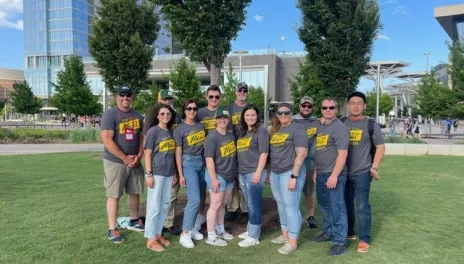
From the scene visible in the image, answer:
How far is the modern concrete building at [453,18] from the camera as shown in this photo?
7106 cm

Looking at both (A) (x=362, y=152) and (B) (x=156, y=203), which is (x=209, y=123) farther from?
(A) (x=362, y=152)

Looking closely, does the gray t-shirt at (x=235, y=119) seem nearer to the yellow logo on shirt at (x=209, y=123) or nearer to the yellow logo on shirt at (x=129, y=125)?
the yellow logo on shirt at (x=209, y=123)

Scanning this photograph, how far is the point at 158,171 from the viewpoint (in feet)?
15.1

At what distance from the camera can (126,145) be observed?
15.9 ft

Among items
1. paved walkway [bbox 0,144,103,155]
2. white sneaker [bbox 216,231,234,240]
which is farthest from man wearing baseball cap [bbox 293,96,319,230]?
paved walkway [bbox 0,144,103,155]

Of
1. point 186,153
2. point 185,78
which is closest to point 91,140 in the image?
point 185,78

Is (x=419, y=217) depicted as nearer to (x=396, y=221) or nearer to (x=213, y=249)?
(x=396, y=221)

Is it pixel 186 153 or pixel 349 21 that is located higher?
pixel 349 21

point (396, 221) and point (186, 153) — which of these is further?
point (396, 221)

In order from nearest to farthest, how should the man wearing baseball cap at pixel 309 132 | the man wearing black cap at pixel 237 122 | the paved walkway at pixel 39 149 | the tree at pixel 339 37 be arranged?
the man wearing black cap at pixel 237 122 < the man wearing baseball cap at pixel 309 132 < the tree at pixel 339 37 < the paved walkway at pixel 39 149

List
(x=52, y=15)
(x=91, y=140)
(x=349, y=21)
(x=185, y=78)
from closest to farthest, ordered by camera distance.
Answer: (x=349, y=21) → (x=91, y=140) → (x=185, y=78) → (x=52, y=15)

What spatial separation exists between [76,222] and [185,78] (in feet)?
66.7

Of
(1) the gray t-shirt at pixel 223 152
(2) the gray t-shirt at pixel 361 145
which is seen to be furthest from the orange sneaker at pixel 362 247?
(1) the gray t-shirt at pixel 223 152

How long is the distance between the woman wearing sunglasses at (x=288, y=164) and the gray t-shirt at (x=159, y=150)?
1.29m
